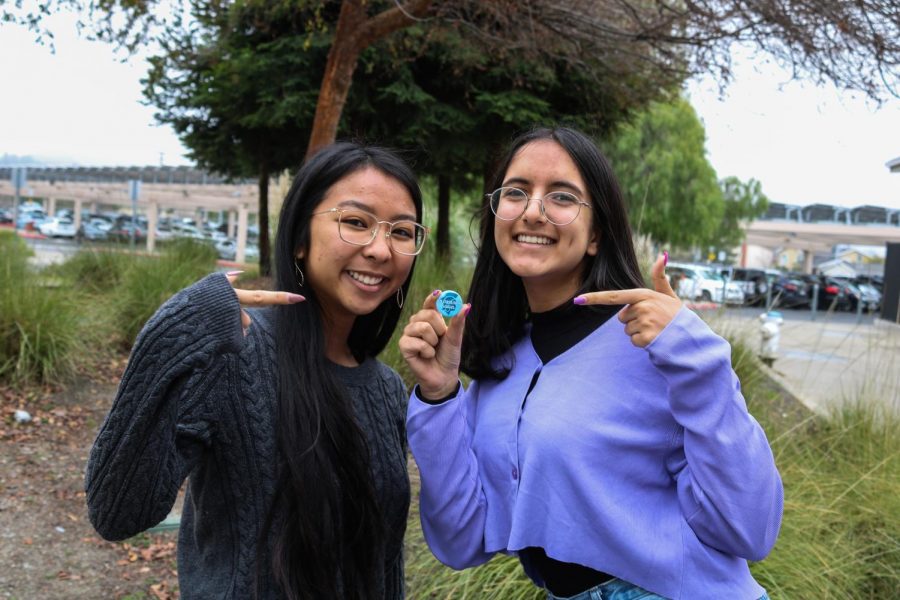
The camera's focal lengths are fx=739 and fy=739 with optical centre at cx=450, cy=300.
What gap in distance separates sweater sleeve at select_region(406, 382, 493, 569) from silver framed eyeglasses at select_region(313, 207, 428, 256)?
1.20 feet

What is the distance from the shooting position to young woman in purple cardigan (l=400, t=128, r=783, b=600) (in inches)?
57.3

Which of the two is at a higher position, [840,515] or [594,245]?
[594,245]

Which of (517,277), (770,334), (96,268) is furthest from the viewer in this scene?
(96,268)

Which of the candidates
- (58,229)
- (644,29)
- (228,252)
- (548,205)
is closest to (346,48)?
(644,29)

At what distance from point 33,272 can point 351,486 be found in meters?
7.09

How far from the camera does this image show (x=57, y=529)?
419cm

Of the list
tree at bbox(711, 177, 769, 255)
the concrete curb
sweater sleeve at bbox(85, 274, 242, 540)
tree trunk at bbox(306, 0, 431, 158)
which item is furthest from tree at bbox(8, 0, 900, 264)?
tree at bbox(711, 177, 769, 255)

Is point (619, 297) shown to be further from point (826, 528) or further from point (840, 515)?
point (840, 515)

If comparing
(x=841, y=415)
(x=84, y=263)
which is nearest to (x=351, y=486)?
(x=841, y=415)

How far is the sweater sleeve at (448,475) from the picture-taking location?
1.70 metres

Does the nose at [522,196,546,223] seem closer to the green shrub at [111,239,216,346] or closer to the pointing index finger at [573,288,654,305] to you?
the pointing index finger at [573,288,654,305]

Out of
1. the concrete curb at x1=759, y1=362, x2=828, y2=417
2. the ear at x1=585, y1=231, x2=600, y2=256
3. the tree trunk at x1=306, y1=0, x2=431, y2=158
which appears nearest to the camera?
the ear at x1=585, y1=231, x2=600, y2=256

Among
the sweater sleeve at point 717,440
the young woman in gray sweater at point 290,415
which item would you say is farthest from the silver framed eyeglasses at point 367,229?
the sweater sleeve at point 717,440

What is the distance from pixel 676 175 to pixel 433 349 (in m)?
33.5
